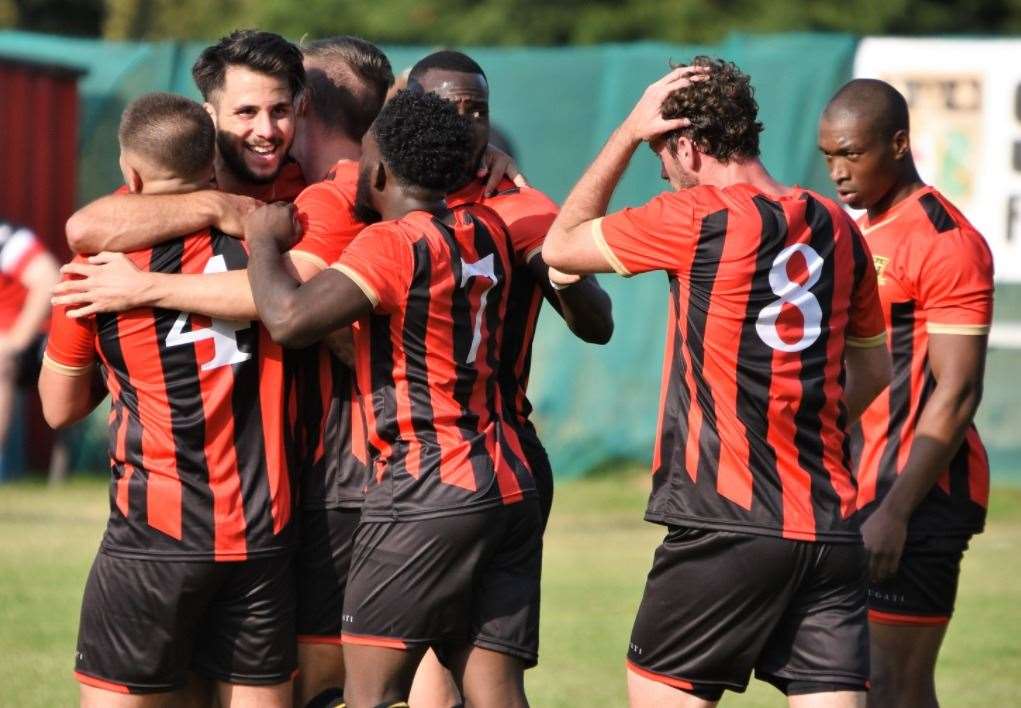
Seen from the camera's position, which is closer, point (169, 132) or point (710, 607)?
point (169, 132)

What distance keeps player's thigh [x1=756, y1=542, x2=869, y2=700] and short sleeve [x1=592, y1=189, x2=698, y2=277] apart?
85cm

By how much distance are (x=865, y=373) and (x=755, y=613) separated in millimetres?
852

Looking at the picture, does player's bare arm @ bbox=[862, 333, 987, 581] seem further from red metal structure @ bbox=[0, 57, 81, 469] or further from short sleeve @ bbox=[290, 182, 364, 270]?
red metal structure @ bbox=[0, 57, 81, 469]

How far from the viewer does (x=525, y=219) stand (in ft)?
15.6

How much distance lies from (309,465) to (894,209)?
6.87ft

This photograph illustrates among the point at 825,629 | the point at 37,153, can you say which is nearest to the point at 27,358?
the point at 37,153

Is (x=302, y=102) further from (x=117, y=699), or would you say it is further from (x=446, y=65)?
(x=117, y=699)

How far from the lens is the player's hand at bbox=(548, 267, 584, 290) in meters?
4.55

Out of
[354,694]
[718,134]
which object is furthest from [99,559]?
[718,134]

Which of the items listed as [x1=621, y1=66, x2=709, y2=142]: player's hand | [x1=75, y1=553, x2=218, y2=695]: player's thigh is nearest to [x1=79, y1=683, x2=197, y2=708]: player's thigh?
[x1=75, y1=553, x2=218, y2=695]: player's thigh

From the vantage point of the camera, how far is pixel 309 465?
4637 mm

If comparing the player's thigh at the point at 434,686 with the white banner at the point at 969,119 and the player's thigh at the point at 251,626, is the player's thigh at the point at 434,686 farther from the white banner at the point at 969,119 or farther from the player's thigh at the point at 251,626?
the white banner at the point at 969,119

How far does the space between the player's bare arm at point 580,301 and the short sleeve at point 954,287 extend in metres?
1.05

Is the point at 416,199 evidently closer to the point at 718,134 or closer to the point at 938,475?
the point at 718,134
